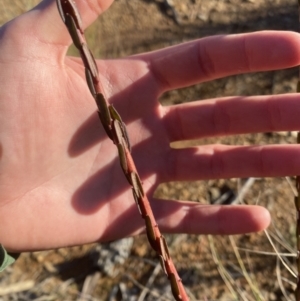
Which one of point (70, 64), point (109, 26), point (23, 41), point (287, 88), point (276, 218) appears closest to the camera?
point (23, 41)

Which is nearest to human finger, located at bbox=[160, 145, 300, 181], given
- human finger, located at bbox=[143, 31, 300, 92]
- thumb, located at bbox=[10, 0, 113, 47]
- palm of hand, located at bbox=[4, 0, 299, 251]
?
palm of hand, located at bbox=[4, 0, 299, 251]

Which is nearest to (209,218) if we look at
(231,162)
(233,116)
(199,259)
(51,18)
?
(231,162)

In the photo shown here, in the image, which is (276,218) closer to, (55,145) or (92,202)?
(92,202)

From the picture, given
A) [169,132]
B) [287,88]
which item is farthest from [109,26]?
[169,132]

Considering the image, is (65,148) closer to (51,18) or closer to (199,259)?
(51,18)

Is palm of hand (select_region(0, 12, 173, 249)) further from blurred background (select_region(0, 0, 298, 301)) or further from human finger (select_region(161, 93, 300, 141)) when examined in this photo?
blurred background (select_region(0, 0, 298, 301))

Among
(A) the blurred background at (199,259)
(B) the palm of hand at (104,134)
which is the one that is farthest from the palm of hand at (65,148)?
(A) the blurred background at (199,259)

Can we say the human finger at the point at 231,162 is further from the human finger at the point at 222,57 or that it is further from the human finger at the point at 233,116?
the human finger at the point at 222,57
